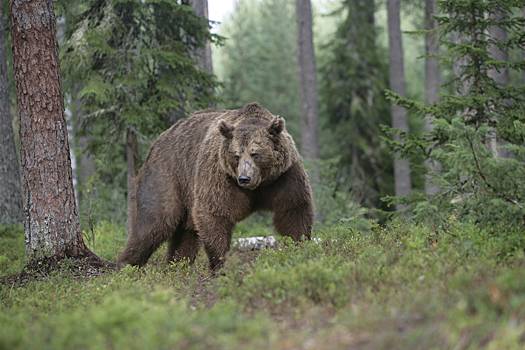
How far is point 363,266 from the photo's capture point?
6.65 m

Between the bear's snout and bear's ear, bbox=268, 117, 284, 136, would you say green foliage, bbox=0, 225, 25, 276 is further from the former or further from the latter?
bear's ear, bbox=268, 117, 284, 136

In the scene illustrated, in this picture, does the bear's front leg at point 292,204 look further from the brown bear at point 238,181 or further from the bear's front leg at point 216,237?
the bear's front leg at point 216,237

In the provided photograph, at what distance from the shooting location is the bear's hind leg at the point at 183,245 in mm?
10883

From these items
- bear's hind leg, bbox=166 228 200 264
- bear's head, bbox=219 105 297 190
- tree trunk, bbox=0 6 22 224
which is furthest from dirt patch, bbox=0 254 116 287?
tree trunk, bbox=0 6 22 224

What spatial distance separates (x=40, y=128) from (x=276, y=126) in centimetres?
316

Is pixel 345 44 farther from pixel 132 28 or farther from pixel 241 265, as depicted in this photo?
pixel 241 265

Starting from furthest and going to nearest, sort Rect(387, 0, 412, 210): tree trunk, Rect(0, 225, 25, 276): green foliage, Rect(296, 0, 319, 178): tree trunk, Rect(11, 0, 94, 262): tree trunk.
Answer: Rect(387, 0, 412, 210): tree trunk < Rect(296, 0, 319, 178): tree trunk < Rect(0, 225, 25, 276): green foliage < Rect(11, 0, 94, 262): tree trunk

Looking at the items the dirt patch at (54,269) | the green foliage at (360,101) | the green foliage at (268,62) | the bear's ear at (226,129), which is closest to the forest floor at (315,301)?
the dirt patch at (54,269)

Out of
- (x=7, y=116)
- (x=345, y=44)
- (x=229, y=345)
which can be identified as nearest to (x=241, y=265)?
(x=229, y=345)

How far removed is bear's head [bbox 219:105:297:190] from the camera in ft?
28.2

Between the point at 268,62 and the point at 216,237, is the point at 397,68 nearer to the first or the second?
the point at 216,237

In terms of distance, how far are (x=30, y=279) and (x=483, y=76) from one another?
7.21 meters

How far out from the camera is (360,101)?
90.4 feet

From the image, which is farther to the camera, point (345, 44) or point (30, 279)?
point (345, 44)
